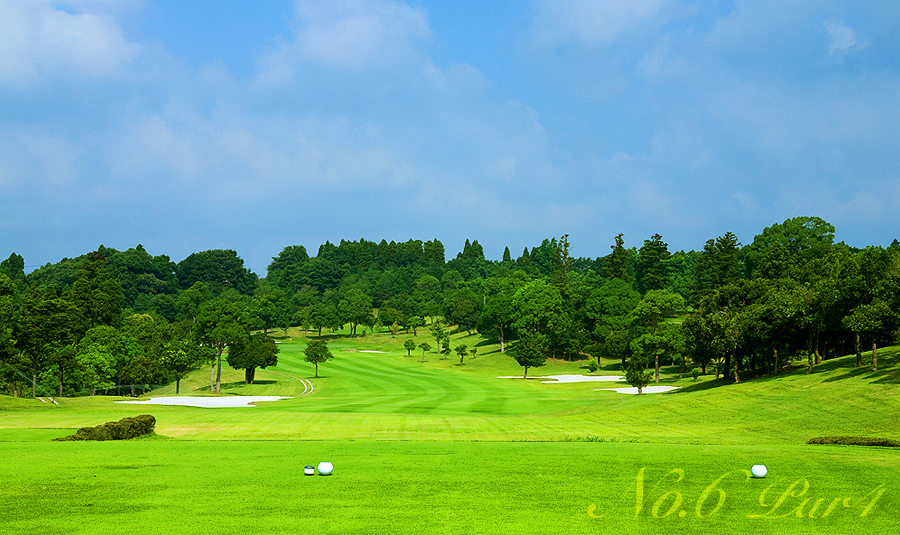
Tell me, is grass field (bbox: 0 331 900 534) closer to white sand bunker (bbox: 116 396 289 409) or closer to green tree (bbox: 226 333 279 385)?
A: white sand bunker (bbox: 116 396 289 409)

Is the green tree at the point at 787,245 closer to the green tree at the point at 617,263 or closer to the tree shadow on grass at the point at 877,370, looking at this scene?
the green tree at the point at 617,263

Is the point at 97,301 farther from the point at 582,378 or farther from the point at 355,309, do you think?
the point at 355,309

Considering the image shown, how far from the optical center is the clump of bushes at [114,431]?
24.9 m

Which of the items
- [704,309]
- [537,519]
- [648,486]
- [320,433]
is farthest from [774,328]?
[537,519]

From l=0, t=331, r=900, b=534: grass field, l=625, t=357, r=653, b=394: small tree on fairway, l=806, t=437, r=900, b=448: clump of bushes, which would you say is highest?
l=0, t=331, r=900, b=534: grass field

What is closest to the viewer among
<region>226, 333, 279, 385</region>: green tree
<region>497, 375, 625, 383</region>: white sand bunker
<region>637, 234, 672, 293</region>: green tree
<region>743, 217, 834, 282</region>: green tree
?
<region>226, 333, 279, 385</region>: green tree

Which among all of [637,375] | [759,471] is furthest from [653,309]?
[759,471]

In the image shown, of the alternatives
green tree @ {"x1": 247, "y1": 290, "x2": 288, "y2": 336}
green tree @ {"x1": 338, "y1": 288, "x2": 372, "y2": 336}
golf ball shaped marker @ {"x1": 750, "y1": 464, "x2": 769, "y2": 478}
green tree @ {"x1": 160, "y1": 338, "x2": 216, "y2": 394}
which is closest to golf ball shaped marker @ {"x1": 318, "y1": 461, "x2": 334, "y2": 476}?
golf ball shaped marker @ {"x1": 750, "y1": 464, "x2": 769, "y2": 478}

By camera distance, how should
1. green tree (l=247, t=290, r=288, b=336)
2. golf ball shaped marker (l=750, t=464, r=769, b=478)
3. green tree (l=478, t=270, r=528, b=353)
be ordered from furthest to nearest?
green tree (l=247, t=290, r=288, b=336)
green tree (l=478, t=270, r=528, b=353)
golf ball shaped marker (l=750, t=464, r=769, b=478)

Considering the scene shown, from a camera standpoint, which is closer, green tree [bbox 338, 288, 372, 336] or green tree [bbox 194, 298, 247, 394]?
green tree [bbox 194, 298, 247, 394]

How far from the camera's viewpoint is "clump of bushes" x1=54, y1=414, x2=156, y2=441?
24.9m

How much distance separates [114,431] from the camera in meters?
25.3

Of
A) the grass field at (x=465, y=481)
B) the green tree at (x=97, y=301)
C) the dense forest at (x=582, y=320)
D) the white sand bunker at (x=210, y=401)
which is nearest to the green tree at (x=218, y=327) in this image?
the dense forest at (x=582, y=320)

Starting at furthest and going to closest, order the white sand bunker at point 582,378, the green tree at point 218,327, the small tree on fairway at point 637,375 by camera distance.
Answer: the white sand bunker at point 582,378
the green tree at point 218,327
the small tree on fairway at point 637,375
